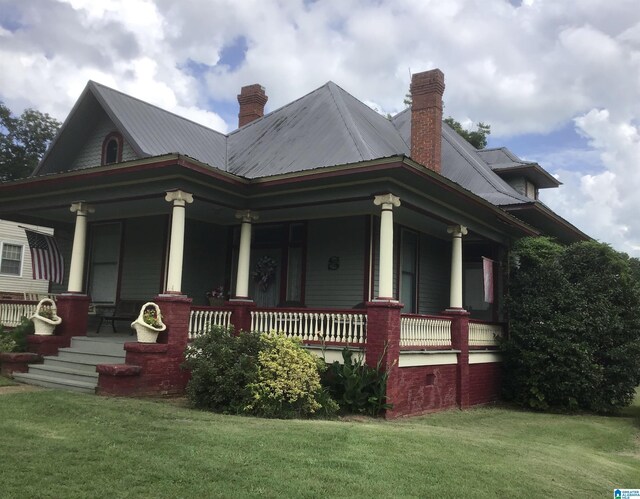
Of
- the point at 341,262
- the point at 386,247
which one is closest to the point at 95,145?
the point at 341,262

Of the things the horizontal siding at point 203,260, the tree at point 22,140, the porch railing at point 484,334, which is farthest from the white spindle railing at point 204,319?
the tree at point 22,140

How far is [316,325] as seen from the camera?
1108cm

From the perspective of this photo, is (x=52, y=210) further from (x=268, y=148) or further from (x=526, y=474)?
(x=526, y=474)

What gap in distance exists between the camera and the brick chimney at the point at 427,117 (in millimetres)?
15423

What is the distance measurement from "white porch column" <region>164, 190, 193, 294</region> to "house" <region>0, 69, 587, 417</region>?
0.03 meters

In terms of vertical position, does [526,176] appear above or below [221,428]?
above

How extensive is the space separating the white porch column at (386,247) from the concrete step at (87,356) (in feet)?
16.8

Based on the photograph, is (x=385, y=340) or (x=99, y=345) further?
(x=99, y=345)

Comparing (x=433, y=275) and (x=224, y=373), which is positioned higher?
(x=433, y=275)

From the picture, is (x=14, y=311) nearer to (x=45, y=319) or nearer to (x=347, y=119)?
(x=45, y=319)

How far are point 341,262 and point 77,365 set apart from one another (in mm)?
5883

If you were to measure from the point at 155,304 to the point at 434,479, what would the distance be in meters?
6.50

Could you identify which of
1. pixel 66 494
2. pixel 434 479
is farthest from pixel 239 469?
pixel 434 479

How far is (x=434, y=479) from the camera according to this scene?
235 inches
